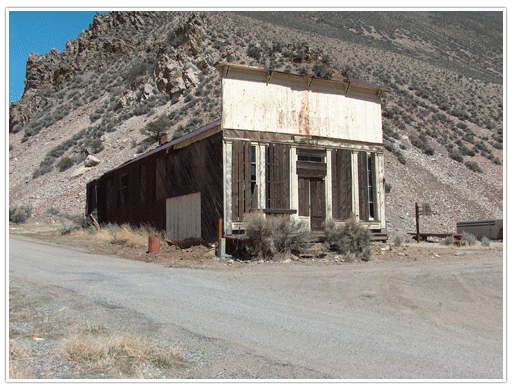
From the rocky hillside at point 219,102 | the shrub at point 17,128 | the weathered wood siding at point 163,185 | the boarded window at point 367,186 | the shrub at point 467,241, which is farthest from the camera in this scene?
the shrub at point 17,128

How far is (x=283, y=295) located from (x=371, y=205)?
10.4 meters

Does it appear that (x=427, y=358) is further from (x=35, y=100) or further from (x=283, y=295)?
(x=35, y=100)

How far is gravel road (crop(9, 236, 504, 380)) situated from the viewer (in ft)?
15.1

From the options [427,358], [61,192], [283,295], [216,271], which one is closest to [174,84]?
[61,192]

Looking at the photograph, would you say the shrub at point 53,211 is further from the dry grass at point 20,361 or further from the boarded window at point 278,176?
the dry grass at point 20,361

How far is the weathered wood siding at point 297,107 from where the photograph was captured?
1504 centimetres

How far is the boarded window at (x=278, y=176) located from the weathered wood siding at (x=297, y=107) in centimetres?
78

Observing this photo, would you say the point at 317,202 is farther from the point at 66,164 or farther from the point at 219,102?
the point at 66,164

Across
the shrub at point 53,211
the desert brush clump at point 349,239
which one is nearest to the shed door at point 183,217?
the desert brush clump at point 349,239

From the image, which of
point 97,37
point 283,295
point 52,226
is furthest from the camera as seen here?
point 97,37

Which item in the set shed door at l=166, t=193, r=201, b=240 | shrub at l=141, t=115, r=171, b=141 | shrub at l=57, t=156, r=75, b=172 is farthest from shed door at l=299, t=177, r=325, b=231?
shrub at l=57, t=156, r=75, b=172

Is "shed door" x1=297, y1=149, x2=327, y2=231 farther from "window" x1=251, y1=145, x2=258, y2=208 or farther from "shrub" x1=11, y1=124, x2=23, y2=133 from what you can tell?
"shrub" x1=11, y1=124, x2=23, y2=133

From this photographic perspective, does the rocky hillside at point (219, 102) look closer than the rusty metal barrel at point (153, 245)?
No
